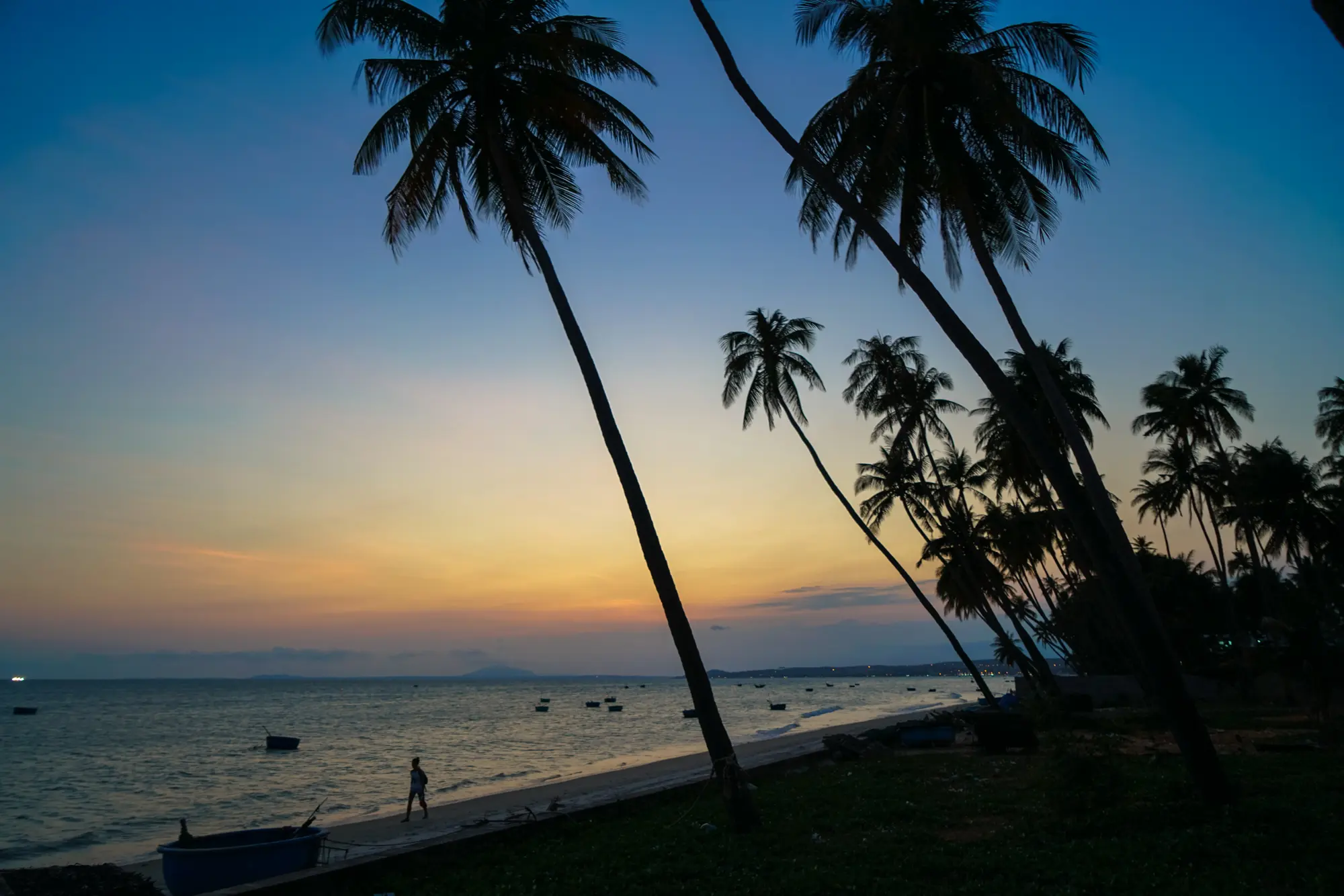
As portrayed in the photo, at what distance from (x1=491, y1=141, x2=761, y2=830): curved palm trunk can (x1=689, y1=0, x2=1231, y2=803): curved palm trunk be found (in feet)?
14.8

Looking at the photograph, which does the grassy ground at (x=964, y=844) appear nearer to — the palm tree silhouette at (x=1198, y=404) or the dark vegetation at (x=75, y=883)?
the dark vegetation at (x=75, y=883)

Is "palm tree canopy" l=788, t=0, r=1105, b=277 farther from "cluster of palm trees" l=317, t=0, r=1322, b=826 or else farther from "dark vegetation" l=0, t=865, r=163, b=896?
"dark vegetation" l=0, t=865, r=163, b=896

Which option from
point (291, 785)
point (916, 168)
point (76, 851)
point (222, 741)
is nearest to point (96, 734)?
point (222, 741)

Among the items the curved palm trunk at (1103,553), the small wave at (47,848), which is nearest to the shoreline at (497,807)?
the small wave at (47,848)

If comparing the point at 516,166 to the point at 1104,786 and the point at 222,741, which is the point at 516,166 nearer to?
the point at 1104,786

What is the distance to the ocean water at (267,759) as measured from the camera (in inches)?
950

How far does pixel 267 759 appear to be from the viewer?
4244cm

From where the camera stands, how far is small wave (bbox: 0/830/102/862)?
1939 centimetres

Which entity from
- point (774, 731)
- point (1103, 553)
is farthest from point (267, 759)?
point (1103, 553)

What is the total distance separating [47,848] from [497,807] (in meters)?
11.7

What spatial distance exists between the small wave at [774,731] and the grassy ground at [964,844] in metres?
37.6

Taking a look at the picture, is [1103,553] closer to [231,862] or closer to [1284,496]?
[231,862]

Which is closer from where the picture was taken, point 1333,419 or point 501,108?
point 501,108

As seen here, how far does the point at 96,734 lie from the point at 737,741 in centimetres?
4848
